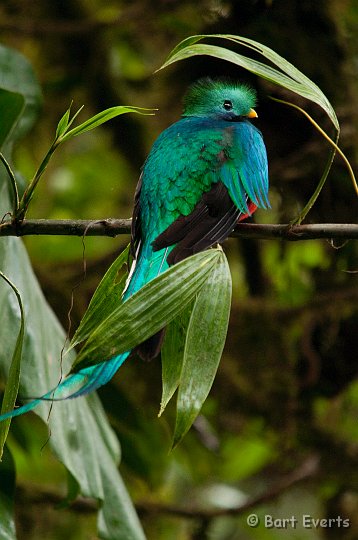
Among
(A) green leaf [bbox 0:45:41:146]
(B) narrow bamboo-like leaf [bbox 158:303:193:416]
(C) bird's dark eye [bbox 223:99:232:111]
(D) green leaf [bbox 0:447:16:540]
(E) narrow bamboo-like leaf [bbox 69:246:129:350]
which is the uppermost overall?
(A) green leaf [bbox 0:45:41:146]

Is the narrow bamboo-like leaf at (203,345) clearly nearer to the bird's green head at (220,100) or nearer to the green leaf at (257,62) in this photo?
the green leaf at (257,62)

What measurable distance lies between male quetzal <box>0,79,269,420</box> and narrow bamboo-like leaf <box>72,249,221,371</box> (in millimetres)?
329

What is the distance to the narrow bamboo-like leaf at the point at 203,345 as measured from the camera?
1277 mm

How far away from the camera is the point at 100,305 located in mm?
1563

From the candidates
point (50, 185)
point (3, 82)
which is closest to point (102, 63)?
point (50, 185)

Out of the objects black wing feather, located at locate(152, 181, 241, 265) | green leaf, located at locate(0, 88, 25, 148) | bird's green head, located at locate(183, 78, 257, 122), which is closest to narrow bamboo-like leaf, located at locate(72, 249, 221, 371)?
black wing feather, located at locate(152, 181, 241, 265)

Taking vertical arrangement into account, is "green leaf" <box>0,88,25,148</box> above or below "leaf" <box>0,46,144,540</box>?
above

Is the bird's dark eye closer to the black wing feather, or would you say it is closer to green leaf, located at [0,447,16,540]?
the black wing feather

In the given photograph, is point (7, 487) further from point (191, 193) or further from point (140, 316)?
point (140, 316)

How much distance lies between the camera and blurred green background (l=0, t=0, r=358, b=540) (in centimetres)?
353

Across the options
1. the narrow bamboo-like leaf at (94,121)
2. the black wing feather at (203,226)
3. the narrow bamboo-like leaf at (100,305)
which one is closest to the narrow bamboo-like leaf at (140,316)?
the narrow bamboo-like leaf at (100,305)

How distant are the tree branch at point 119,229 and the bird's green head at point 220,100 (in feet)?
3.20

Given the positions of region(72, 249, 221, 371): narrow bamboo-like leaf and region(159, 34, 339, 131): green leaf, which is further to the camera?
region(159, 34, 339, 131): green leaf

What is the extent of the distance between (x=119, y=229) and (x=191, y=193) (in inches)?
16.0
